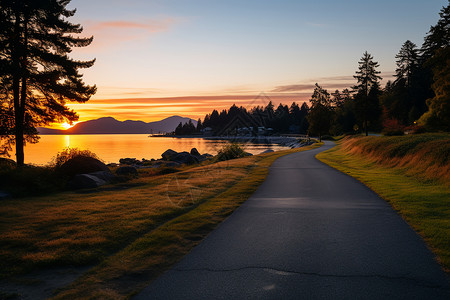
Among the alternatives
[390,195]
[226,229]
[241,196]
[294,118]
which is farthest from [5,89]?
[294,118]

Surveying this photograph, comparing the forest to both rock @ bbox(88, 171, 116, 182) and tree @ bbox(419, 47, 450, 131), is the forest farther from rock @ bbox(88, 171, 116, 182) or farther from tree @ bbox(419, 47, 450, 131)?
rock @ bbox(88, 171, 116, 182)

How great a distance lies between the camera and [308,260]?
19.1ft

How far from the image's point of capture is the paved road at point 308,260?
4.65 metres

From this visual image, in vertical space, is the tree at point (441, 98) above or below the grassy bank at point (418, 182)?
above

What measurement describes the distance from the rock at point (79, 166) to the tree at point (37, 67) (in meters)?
4.94

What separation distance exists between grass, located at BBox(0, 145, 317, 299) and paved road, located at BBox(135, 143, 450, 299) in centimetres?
60

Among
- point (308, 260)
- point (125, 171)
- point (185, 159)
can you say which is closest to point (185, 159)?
point (185, 159)

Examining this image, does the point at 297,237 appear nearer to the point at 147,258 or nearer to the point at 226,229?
the point at 226,229

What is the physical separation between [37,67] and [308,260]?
22.5 meters

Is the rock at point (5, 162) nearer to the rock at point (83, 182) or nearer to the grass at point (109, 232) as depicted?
the rock at point (83, 182)

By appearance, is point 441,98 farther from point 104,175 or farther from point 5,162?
point 5,162

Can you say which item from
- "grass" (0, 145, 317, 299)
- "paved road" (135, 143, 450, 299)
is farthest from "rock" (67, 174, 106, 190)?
"paved road" (135, 143, 450, 299)

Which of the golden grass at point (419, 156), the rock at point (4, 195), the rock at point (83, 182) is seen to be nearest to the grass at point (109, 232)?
the rock at point (4, 195)

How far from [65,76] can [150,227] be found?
60.7 ft
